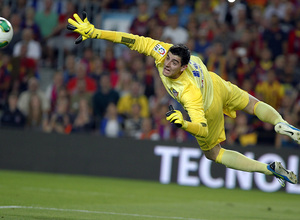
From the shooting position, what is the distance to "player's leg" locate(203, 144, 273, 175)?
Answer: 10195 mm

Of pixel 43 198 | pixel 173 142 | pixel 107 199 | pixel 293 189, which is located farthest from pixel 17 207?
pixel 293 189

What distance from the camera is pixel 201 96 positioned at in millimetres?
9438

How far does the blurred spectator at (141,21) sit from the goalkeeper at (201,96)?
9.12m

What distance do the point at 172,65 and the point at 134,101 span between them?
27.5 ft

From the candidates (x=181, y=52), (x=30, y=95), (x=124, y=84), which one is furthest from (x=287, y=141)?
(x=181, y=52)

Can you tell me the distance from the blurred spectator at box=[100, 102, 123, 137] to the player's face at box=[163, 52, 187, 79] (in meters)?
7.95

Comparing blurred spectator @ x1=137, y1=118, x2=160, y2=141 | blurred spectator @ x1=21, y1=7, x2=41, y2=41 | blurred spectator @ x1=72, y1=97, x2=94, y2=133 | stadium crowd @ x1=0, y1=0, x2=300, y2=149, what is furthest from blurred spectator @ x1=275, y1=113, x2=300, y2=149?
blurred spectator @ x1=21, y1=7, x2=41, y2=41

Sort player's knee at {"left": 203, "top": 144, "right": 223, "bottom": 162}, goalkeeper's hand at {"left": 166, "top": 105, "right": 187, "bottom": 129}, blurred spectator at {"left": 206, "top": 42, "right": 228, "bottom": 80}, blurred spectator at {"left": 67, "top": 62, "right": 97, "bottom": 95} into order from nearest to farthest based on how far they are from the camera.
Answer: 1. goalkeeper's hand at {"left": 166, "top": 105, "right": 187, "bottom": 129}
2. player's knee at {"left": 203, "top": 144, "right": 223, "bottom": 162}
3. blurred spectator at {"left": 206, "top": 42, "right": 228, "bottom": 80}
4. blurred spectator at {"left": 67, "top": 62, "right": 97, "bottom": 95}

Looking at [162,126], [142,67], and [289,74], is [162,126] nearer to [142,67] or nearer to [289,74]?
[142,67]

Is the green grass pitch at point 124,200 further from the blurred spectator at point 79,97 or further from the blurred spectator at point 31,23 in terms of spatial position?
the blurred spectator at point 31,23

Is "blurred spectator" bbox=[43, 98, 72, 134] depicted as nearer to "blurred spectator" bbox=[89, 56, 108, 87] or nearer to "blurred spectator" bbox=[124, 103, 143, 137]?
"blurred spectator" bbox=[89, 56, 108, 87]

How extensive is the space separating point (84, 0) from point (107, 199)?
33.9 feet

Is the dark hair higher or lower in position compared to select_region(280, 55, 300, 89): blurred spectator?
lower

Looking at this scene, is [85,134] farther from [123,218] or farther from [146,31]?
[123,218]
